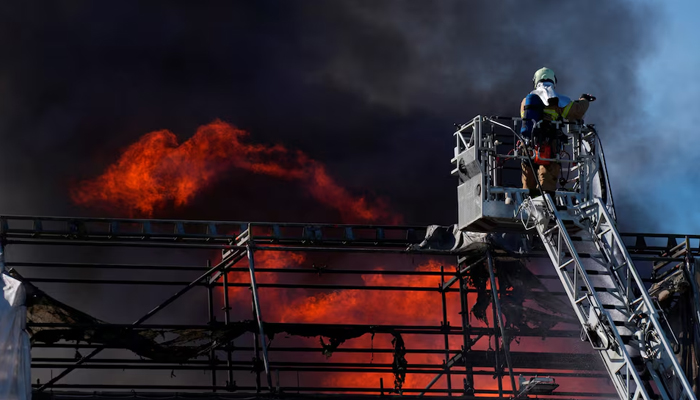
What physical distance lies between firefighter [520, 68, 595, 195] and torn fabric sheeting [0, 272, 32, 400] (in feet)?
36.7

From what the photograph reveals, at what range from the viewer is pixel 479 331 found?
92.0 feet

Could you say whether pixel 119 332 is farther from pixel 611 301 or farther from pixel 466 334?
pixel 611 301

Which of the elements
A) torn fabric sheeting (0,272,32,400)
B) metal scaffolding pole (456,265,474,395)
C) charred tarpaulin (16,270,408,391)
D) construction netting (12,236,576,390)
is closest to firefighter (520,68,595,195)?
construction netting (12,236,576,390)

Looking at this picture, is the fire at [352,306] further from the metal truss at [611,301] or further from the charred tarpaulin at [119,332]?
the metal truss at [611,301]

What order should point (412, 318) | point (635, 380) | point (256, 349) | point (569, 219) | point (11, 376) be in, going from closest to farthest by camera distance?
1. point (635, 380)
2. point (569, 219)
3. point (11, 376)
4. point (256, 349)
5. point (412, 318)

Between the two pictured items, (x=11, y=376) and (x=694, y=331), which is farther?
(x=694, y=331)

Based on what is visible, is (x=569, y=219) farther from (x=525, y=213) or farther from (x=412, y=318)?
(x=412, y=318)

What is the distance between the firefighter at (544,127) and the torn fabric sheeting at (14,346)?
36.7 ft

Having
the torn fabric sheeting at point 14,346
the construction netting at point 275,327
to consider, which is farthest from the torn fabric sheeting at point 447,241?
the torn fabric sheeting at point 14,346

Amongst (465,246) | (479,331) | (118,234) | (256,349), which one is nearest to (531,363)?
(479,331)

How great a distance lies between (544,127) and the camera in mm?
21500

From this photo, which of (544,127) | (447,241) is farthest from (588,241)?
(447,241)

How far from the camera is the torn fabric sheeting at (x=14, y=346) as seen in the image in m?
22.5

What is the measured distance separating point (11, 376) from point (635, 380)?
1279 centimetres
